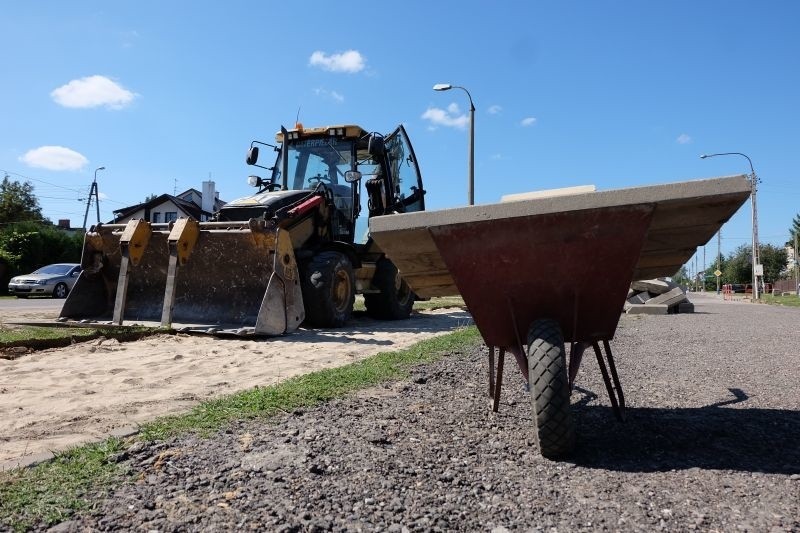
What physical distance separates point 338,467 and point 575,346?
1.59m

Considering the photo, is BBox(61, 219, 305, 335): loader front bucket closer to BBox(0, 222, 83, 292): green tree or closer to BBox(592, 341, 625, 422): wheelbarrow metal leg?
BBox(592, 341, 625, 422): wheelbarrow metal leg

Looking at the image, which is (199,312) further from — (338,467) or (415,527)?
(415,527)

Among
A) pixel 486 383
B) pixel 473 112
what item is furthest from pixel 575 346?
pixel 473 112

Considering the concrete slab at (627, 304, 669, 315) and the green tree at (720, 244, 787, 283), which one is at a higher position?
the green tree at (720, 244, 787, 283)

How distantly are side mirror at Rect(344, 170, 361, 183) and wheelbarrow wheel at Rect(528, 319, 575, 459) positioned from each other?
23.6ft

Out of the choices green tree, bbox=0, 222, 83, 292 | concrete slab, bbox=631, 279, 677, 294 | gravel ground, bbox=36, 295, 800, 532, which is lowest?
gravel ground, bbox=36, 295, 800, 532

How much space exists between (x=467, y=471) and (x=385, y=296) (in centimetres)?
816

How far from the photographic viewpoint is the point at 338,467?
2533 mm

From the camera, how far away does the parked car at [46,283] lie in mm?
19875

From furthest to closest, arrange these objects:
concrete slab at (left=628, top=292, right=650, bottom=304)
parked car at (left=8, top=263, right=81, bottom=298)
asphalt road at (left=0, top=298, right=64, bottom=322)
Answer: parked car at (left=8, top=263, right=81, bottom=298) < concrete slab at (left=628, top=292, right=650, bottom=304) < asphalt road at (left=0, top=298, right=64, bottom=322)

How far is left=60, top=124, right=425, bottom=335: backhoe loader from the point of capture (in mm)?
7512

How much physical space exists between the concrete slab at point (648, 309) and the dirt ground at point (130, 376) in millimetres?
9349

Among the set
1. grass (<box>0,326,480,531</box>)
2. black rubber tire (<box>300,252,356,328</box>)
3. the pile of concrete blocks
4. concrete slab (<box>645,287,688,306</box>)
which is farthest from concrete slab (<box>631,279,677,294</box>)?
grass (<box>0,326,480,531</box>)

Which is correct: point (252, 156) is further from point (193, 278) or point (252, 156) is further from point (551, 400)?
point (551, 400)
